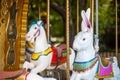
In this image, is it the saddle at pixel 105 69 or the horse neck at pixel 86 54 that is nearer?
the horse neck at pixel 86 54

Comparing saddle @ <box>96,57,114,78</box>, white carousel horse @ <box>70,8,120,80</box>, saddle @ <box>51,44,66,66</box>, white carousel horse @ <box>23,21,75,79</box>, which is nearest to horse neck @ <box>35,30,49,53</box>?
white carousel horse @ <box>23,21,75,79</box>

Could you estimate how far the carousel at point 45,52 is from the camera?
14.6ft

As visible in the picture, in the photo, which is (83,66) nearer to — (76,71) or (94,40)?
(76,71)

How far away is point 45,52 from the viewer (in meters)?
4.75

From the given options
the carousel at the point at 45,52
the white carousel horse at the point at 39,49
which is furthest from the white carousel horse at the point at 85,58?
the white carousel horse at the point at 39,49

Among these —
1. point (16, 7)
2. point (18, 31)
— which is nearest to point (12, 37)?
point (18, 31)

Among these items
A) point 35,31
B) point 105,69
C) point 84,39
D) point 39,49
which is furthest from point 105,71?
point 35,31

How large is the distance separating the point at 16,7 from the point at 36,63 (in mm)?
1521

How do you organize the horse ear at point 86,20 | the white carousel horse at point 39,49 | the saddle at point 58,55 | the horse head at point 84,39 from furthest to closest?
the saddle at point 58,55 < the white carousel horse at point 39,49 < the horse ear at point 86,20 < the horse head at point 84,39

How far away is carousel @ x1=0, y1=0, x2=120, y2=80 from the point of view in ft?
14.6

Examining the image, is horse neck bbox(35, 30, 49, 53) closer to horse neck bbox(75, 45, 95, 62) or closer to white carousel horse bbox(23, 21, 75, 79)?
white carousel horse bbox(23, 21, 75, 79)

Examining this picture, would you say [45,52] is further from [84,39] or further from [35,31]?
[84,39]

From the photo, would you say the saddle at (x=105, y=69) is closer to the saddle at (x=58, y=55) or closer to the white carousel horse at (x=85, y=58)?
the white carousel horse at (x=85, y=58)

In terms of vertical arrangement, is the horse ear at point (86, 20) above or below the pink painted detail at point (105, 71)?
above
